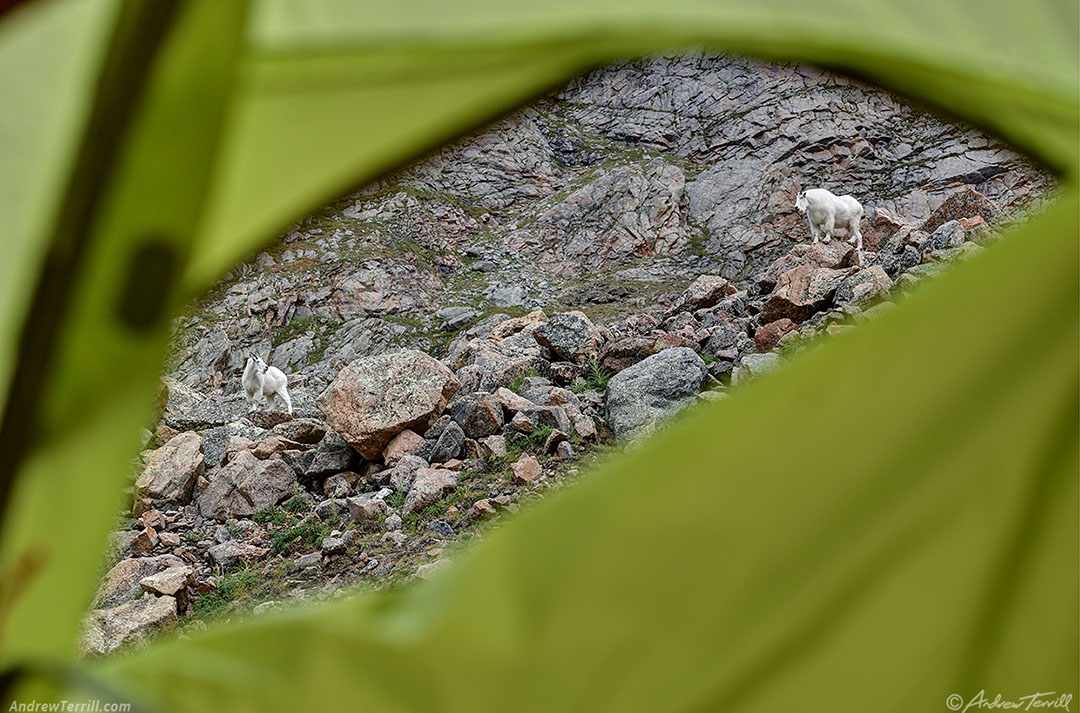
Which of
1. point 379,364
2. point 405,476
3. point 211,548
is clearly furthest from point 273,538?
point 379,364

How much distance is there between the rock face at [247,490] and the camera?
4.91 meters

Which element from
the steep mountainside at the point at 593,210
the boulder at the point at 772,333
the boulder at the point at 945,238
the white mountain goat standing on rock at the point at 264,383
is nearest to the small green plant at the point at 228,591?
the white mountain goat standing on rock at the point at 264,383

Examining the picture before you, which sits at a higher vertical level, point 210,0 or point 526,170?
point 210,0

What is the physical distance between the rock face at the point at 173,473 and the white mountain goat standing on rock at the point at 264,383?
3.90 feet

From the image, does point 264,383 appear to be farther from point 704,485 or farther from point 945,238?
point 704,485

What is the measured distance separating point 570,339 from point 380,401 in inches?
70.4

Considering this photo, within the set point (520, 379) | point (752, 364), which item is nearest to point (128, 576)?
point (520, 379)

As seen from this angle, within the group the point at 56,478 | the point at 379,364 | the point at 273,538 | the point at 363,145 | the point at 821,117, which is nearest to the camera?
the point at 56,478

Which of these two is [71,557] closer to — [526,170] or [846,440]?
[846,440]

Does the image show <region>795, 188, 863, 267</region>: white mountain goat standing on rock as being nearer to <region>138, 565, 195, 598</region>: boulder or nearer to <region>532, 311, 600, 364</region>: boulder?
<region>532, 311, 600, 364</region>: boulder

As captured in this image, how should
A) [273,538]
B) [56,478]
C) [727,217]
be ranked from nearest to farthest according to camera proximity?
[56,478] → [273,538] → [727,217]

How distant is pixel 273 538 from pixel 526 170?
1167 cm

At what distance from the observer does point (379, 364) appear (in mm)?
5184

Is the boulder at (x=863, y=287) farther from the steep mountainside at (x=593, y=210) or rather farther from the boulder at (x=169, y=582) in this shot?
the steep mountainside at (x=593, y=210)
